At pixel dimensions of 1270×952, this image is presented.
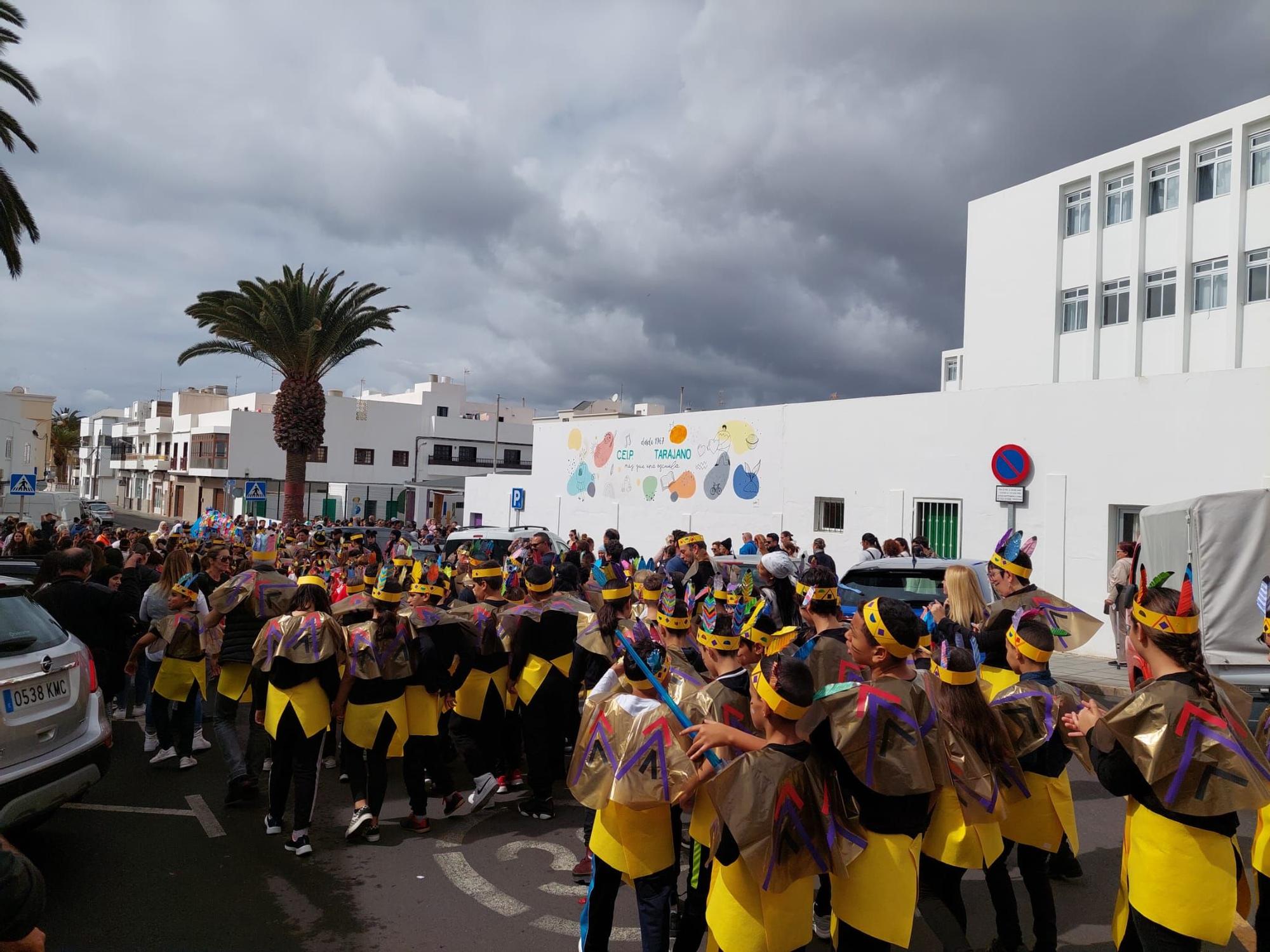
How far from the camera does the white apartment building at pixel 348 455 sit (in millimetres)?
46438

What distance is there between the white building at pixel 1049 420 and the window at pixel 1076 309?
0.24 feet

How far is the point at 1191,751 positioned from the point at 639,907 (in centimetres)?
221

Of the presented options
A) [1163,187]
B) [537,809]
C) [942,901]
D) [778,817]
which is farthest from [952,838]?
[1163,187]

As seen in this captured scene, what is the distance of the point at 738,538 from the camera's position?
20703 mm

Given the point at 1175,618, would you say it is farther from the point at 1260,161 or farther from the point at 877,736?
the point at 1260,161

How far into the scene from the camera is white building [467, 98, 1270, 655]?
14086 mm

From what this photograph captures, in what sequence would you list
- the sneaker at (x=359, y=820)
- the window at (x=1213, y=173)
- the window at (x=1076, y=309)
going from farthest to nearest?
the window at (x=1076, y=309), the window at (x=1213, y=173), the sneaker at (x=359, y=820)

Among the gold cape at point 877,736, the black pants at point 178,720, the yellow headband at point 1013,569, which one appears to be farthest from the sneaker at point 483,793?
the yellow headband at point 1013,569

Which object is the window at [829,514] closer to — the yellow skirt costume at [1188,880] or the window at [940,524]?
the window at [940,524]

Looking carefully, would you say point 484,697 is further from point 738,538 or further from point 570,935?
point 738,538

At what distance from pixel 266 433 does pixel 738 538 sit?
138 feet

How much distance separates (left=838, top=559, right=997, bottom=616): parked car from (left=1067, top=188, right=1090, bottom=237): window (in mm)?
21002

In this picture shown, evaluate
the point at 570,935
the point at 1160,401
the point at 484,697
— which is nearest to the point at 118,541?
the point at 484,697

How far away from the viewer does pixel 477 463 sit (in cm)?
5856
